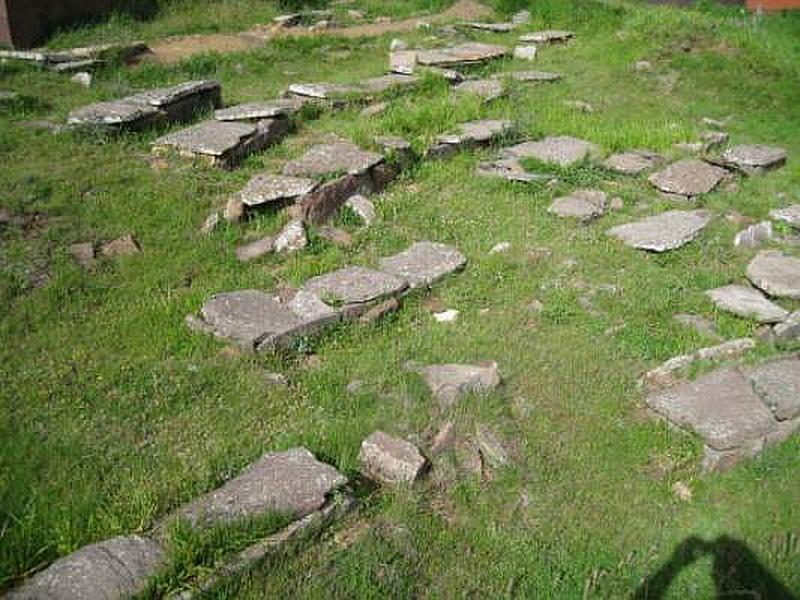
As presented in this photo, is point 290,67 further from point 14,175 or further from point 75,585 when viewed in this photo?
point 75,585

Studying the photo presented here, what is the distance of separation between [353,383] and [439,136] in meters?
3.99

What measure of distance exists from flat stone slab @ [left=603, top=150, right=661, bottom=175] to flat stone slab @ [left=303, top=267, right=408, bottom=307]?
3.09 m

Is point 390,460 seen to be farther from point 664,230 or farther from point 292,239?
point 664,230

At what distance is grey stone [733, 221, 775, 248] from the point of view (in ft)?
19.9

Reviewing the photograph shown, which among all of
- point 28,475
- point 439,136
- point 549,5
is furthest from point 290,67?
point 28,475

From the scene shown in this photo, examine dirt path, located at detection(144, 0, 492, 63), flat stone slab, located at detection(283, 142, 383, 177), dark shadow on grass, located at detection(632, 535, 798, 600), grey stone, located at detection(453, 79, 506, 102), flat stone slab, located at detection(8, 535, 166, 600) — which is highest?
dirt path, located at detection(144, 0, 492, 63)

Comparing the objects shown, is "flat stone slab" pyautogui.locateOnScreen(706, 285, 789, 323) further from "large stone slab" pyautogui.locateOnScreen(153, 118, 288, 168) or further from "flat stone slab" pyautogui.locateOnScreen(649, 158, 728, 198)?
"large stone slab" pyautogui.locateOnScreen(153, 118, 288, 168)

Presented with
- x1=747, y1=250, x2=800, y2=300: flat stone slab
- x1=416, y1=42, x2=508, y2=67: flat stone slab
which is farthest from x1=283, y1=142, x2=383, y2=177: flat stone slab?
x1=416, y1=42, x2=508, y2=67: flat stone slab

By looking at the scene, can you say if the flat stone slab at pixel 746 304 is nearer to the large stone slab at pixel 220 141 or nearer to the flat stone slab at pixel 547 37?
the large stone slab at pixel 220 141

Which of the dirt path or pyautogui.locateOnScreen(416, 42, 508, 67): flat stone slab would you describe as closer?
pyautogui.locateOnScreen(416, 42, 508, 67): flat stone slab

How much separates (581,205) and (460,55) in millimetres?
5104

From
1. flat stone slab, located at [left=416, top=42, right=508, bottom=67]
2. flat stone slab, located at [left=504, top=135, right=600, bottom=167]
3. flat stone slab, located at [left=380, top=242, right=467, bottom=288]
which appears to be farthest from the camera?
flat stone slab, located at [left=416, top=42, right=508, bottom=67]

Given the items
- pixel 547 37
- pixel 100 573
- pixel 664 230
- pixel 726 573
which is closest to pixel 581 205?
pixel 664 230

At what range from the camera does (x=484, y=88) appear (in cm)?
951
